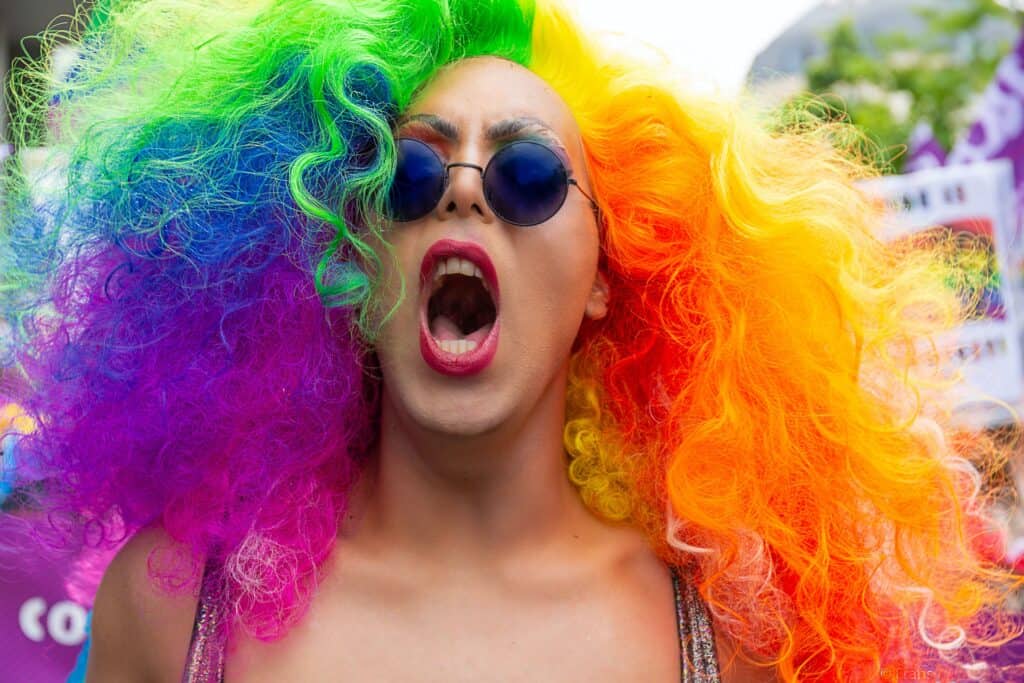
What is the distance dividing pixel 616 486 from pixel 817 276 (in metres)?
0.56

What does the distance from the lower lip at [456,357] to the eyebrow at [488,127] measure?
335 mm

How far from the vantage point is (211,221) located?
196 cm

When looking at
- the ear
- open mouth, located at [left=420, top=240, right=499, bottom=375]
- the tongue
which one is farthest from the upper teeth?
the ear

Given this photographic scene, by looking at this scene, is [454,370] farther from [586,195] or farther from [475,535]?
[586,195]

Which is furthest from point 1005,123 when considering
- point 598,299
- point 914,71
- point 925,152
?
point 914,71

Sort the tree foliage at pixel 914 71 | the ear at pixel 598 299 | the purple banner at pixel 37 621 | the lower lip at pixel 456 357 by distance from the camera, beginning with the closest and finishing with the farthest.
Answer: the lower lip at pixel 456 357
the ear at pixel 598 299
the purple banner at pixel 37 621
the tree foliage at pixel 914 71

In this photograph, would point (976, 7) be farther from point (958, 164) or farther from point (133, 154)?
point (133, 154)

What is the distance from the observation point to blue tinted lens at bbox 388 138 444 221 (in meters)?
1.88

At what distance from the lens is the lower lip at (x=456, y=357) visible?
6.01ft

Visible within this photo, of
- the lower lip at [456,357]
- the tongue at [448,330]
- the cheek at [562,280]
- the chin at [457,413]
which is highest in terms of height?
the cheek at [562,280]

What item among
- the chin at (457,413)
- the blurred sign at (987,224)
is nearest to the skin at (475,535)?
the chin at (457,413)

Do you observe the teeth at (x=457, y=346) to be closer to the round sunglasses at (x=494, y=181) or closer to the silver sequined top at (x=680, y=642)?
the round sunglasses at (x=494, y=181)

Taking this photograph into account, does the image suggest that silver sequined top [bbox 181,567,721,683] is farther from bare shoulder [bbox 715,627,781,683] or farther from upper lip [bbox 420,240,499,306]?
upper lip [bbox 420,240,499,306]

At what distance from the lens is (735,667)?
198cm
